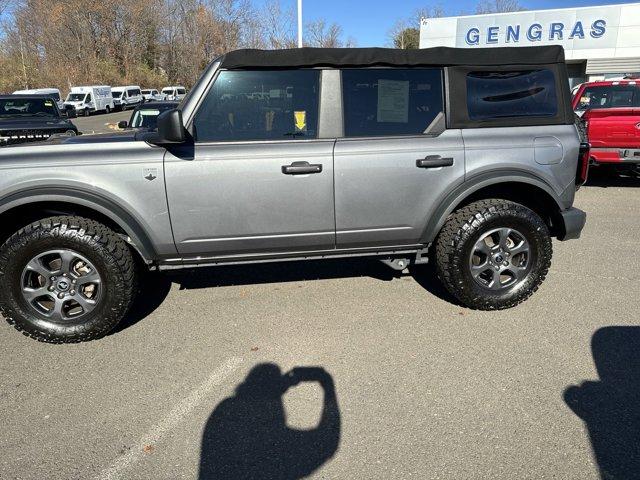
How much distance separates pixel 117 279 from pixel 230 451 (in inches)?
61.9

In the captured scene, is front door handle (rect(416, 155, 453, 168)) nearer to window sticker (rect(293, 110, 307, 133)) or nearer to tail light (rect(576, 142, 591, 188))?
window sticker (rect(293, 110, 307, 133))

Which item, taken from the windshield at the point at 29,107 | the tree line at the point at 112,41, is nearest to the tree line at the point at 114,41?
the tree line at the point at 112,41

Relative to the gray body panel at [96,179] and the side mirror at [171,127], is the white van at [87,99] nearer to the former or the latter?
the gray body panel at [96,179]

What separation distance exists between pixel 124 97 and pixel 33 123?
3634 centimetres

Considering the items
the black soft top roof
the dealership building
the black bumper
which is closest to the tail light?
the black bumper

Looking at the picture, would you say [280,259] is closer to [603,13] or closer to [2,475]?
[2,475]

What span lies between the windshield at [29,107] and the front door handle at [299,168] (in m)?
10.7

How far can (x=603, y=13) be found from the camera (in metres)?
23.3

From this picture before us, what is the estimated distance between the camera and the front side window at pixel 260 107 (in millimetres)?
3395

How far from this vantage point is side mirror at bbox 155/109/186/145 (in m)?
3.09

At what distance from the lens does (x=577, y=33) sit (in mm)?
23969

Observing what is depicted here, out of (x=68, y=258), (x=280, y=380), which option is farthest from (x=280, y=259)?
(x=68, y=258)

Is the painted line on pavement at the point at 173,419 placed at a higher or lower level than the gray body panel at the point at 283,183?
lower

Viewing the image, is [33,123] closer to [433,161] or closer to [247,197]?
[247,197]
